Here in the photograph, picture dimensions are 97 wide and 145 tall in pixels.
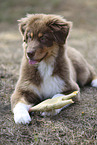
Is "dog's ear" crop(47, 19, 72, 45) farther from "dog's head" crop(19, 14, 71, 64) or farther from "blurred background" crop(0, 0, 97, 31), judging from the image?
"blurred background" crop(0, 0, 97, 31)

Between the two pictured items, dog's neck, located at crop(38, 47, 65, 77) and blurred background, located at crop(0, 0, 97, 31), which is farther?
blurred background, located at crop(0, 0, 97, 31)

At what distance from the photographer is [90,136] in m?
2.98

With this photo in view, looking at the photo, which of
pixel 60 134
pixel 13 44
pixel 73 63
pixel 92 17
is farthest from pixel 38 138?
pixel 92 17

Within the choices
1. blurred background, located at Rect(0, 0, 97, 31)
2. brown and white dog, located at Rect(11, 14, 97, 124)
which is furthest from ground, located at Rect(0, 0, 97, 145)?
blurred background, located at Rect(0, 0, 97, 31)

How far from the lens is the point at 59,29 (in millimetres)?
3908

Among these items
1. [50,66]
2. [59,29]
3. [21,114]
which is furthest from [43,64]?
[21,114]

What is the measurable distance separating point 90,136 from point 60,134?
1.43 feet

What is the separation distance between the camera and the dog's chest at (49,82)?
4031 mm

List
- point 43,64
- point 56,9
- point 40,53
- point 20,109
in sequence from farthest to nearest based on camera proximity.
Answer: point 56,9 → point 43,64 → point 40,53 → point 20,109

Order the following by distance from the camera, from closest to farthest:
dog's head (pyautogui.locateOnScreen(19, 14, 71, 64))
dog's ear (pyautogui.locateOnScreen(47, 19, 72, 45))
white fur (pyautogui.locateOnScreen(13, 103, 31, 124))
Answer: white fur (pyautogui.locateOnScreen(13, 103, 31, 124))
dog's head (pyautogui.locateOnScreen(19, 14, 71, 64))
dog's ear (pyautogui.locateOnScreen(47, 19, 72, 45))

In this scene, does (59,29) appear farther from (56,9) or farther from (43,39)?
(56,9)

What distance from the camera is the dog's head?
3.67 m

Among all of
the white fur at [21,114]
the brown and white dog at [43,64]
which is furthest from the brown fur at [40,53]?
the white fur at [21,114]

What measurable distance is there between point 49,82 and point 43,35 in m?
0.93
